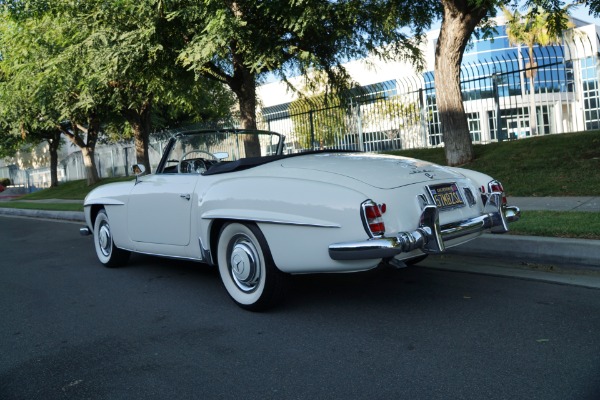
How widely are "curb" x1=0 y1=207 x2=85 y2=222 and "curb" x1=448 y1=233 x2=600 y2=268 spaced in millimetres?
10102

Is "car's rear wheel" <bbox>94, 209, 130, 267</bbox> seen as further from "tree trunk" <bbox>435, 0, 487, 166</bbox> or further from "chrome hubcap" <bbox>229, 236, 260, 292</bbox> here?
Result: "tree trunk" <bbox>435, 0, 487, 166</bbox>

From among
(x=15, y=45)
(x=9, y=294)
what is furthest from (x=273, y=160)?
(x=15, y=45)

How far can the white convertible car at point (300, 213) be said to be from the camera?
12.1 feet

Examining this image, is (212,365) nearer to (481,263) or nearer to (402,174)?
(402,174)

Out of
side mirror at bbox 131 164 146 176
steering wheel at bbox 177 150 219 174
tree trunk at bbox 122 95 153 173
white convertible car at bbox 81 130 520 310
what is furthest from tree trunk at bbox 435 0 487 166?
tree trunk at bbox 122 95 153 173

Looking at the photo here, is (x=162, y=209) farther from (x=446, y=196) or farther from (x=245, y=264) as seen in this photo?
(x=446, y=196)

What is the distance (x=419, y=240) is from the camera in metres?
3.65

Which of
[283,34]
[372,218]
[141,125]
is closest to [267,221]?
[372,218]

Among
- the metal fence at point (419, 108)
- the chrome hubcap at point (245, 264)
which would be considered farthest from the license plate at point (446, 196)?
the metal fence at point (419, 108)

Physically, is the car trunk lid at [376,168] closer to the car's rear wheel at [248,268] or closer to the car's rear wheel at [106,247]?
the car's rear wheel at [248,268]

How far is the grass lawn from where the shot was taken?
6.43 meters

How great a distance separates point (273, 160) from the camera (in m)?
4.79

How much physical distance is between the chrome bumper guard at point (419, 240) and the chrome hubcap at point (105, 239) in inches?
147

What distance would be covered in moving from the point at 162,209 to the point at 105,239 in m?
1.76
